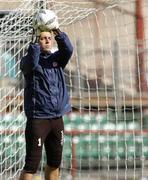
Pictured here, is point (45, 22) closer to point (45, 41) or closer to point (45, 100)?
point (45, 41)

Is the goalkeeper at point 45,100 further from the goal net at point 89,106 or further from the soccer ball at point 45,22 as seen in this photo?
the goal net at point 89,106

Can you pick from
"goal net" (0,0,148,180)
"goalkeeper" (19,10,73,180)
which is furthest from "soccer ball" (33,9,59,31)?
"goal net" (0,0,148,180)

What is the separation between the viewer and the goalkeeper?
16.0ft

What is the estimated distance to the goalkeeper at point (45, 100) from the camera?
4.87 metres

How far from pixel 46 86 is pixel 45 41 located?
34cm

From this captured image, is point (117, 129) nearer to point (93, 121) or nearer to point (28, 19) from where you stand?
point (93, 121)

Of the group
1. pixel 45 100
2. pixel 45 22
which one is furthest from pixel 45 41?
pixel 45 100

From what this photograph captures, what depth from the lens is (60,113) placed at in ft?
16.3

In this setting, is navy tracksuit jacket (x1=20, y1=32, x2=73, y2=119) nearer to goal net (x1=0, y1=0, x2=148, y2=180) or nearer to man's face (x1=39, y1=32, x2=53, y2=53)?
man's face (x1=39, y1=32, x2=53, y2=53)

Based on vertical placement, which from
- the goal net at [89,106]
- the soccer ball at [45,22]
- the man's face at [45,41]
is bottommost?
the goal net at [89,106]

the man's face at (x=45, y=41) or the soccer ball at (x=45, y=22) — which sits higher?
the soccer ball at (x=45, y=22)

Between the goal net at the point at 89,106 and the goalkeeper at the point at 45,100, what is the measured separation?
1.45 meters

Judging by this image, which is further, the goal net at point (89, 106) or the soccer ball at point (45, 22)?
the goal net at point (89, 106)

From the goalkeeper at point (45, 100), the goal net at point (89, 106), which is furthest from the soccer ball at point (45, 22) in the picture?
the goal net at point (89, 106)
